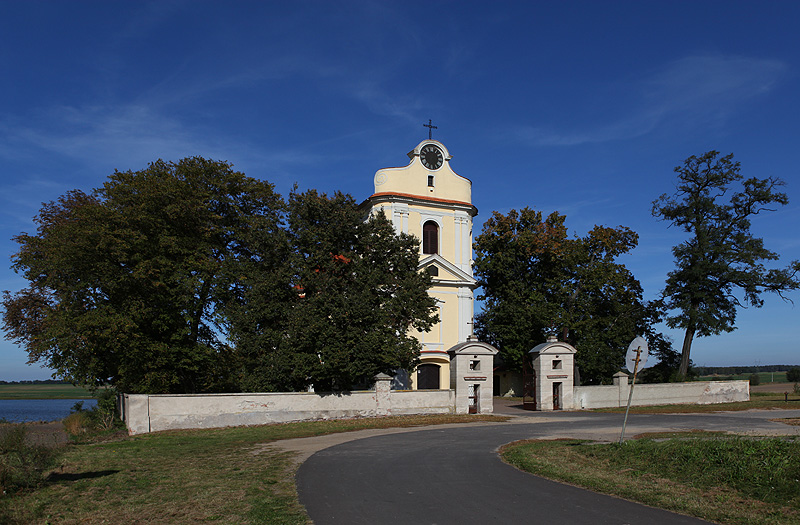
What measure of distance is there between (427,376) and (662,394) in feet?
45.4

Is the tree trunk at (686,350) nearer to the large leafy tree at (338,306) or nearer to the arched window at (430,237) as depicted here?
the arched window at (430,237)

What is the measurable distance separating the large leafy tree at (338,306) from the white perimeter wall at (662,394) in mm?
10886

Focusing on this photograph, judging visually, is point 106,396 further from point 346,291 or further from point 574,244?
point 574,244

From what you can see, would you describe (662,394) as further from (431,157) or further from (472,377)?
(431,157)

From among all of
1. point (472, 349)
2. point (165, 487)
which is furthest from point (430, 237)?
point (165, 487)

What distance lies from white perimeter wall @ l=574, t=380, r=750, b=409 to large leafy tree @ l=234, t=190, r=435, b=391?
35.7 feet

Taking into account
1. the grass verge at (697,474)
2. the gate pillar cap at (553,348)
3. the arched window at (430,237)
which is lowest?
the grass verge at (697,474)

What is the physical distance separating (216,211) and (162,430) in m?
13.8

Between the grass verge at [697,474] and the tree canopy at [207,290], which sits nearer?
the grass verge at [697,474]

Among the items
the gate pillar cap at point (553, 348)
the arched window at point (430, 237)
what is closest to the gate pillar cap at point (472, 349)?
the gate pillar cap at point (553, 348)

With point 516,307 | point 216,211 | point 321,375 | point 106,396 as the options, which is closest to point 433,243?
point 516,307

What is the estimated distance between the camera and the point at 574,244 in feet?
136

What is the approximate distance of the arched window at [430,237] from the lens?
39875 millimetres

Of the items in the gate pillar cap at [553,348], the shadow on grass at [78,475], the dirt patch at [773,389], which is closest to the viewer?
the shadow on grass at [78,475]
